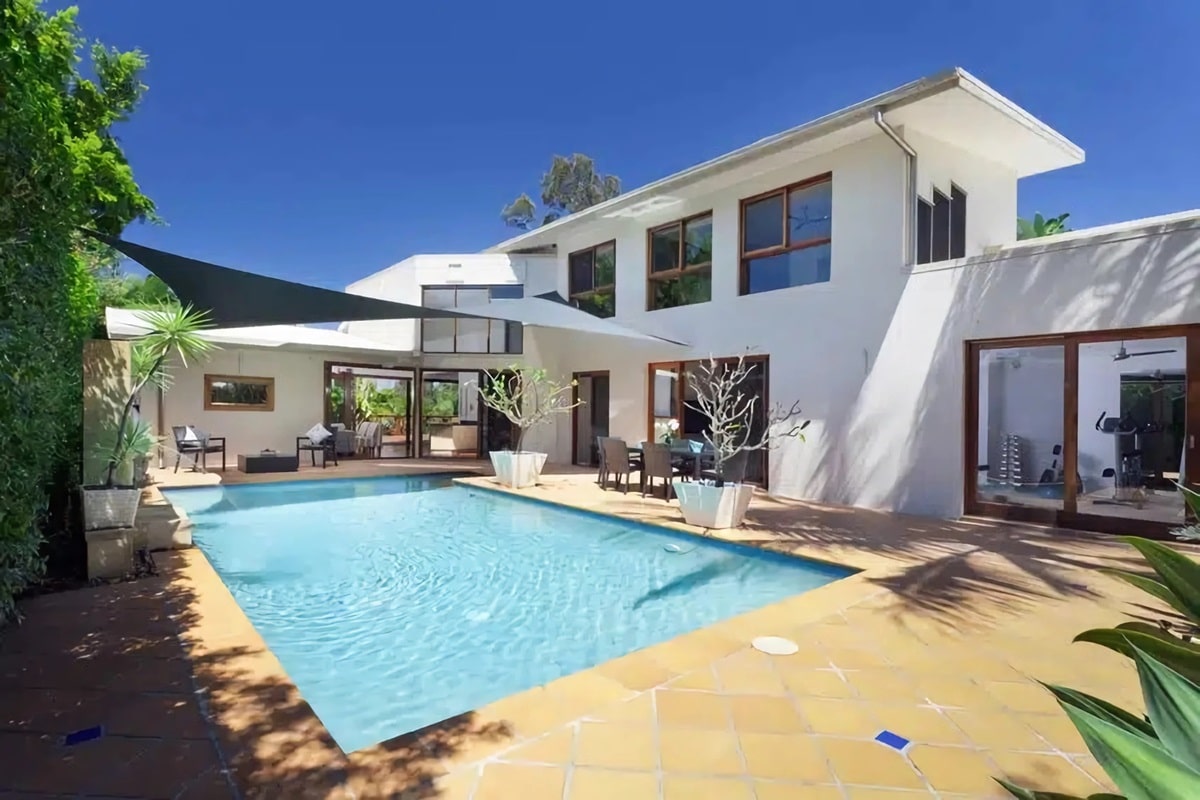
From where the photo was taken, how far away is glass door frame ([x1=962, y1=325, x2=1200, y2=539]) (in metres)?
7.54

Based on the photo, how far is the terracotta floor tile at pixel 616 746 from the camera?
9.22 ft

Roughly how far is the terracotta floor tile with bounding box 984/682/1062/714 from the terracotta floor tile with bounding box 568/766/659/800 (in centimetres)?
210

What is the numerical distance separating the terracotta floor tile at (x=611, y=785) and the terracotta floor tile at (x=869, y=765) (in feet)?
2.72

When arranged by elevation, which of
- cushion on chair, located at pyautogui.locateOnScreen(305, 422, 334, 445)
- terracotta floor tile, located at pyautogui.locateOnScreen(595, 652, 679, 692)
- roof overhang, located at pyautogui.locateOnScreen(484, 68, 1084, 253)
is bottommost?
terracotta floor tile, located at pyautogui.locateOnScreen(595, 652, 679, 692)

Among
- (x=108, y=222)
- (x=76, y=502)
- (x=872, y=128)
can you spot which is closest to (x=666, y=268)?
(x=872, y=128)

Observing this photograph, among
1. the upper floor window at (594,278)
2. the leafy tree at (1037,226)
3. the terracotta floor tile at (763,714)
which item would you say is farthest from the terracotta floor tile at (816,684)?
the leafy tree at (1037,226)

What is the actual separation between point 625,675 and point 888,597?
108 inches

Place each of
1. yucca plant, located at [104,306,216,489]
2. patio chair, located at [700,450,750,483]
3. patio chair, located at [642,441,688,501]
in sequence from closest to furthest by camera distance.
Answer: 1. yucca plant, located at [104,306,216,489]
2. patio chair, located at [700,450,750,483]
3. patio chair, located at [642,441,688,501]

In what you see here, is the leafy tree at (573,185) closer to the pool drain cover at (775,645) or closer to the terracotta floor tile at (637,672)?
the pool drain cover at (775,645)

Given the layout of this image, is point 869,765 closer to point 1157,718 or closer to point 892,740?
point 892,740

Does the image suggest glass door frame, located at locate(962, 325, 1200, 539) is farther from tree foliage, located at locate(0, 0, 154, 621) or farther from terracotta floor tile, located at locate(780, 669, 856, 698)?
tree foliage, located at locate(0, 0, 154, 621)

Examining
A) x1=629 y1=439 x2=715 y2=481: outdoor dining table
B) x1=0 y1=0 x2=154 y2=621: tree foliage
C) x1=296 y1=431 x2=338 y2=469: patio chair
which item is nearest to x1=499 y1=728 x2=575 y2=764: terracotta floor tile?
x1=0 y1=0 x2=154 y2=621: tree foliage

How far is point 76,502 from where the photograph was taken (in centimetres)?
623

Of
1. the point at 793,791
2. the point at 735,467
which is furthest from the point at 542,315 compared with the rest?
the point at 793,791
